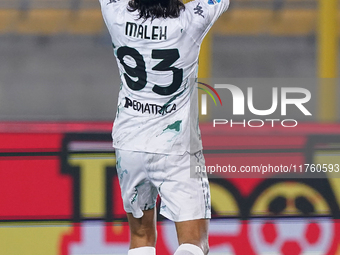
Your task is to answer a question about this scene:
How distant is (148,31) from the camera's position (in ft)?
5.99

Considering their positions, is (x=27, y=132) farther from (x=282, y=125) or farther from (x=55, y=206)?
(x=282, y=125)

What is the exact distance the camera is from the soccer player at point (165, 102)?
6.01 ft

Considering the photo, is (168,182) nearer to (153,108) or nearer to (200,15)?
(153,108)

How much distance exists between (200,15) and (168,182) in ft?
2.04

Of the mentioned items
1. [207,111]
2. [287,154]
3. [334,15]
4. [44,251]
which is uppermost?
[334,15]

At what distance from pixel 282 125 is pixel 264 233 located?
623mm

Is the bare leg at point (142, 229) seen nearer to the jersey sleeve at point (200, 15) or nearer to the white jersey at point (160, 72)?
the white jersey at point (160, 72)

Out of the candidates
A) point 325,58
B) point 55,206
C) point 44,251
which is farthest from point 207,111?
point 44,251

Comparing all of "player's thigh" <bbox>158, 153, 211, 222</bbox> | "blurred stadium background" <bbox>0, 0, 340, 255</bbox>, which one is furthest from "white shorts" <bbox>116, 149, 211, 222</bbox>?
"blurred stadium background" <bbox>0, 0, 340, 255</bbox>

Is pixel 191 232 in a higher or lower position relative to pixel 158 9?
lower

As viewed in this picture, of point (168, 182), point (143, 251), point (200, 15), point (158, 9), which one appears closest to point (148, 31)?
point (158, 9)

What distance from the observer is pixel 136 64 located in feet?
6.13

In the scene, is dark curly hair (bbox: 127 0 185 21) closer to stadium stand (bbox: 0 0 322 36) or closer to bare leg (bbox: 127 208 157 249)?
bare leg (bbox: 127 208 157 249)

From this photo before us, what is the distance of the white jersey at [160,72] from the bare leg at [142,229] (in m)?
0.31
